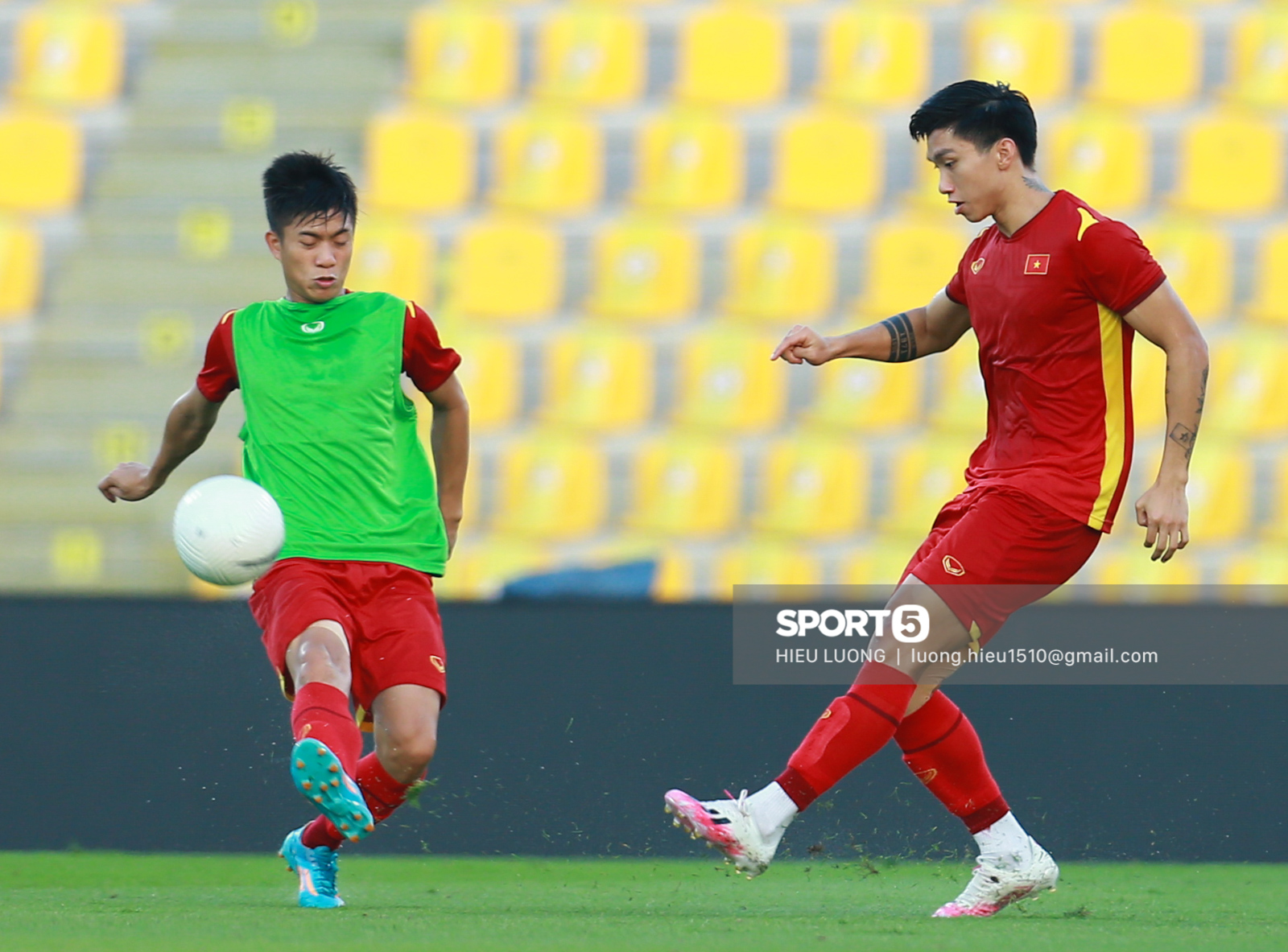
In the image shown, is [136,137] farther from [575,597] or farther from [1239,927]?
[1239,927]

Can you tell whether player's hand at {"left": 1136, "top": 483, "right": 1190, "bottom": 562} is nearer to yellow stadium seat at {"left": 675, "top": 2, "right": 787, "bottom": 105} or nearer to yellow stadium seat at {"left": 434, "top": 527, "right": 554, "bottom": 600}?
yellow stadium seat at {"left": 434, "top": 527, "right": 554, "bottom": 600}

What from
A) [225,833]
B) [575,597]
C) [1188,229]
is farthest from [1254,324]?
[225,833]

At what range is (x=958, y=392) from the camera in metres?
7.78

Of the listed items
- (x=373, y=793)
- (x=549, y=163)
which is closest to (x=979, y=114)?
(x=373, y=793)

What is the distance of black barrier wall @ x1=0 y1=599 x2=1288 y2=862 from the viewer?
536cm

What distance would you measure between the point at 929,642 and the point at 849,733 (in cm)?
24

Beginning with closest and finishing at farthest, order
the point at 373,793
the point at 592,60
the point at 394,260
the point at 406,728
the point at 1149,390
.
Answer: the point at 406,728 < the point at 373,793 < the point at 1149,390 < the point at 394,260 < the point at 592,60

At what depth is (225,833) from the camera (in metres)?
5.39

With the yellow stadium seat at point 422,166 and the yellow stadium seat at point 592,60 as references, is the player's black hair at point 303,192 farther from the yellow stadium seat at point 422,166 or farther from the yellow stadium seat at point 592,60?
the yellow stadium seat at point 592,60

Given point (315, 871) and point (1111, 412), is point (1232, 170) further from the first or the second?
point (315, 871)

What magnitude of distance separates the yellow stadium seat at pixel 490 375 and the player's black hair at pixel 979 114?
437 centimetres

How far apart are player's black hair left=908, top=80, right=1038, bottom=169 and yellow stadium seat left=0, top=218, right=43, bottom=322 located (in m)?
5.88

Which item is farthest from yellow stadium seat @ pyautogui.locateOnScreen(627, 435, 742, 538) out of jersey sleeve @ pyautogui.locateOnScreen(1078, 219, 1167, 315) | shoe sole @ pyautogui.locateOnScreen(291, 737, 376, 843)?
shoe sole @ pyautogui.locateOnScreen(291, 737, 376, 843)

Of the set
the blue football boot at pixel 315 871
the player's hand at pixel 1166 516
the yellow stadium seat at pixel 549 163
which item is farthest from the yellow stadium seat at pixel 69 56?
the player's hand at pixel 1166 516
